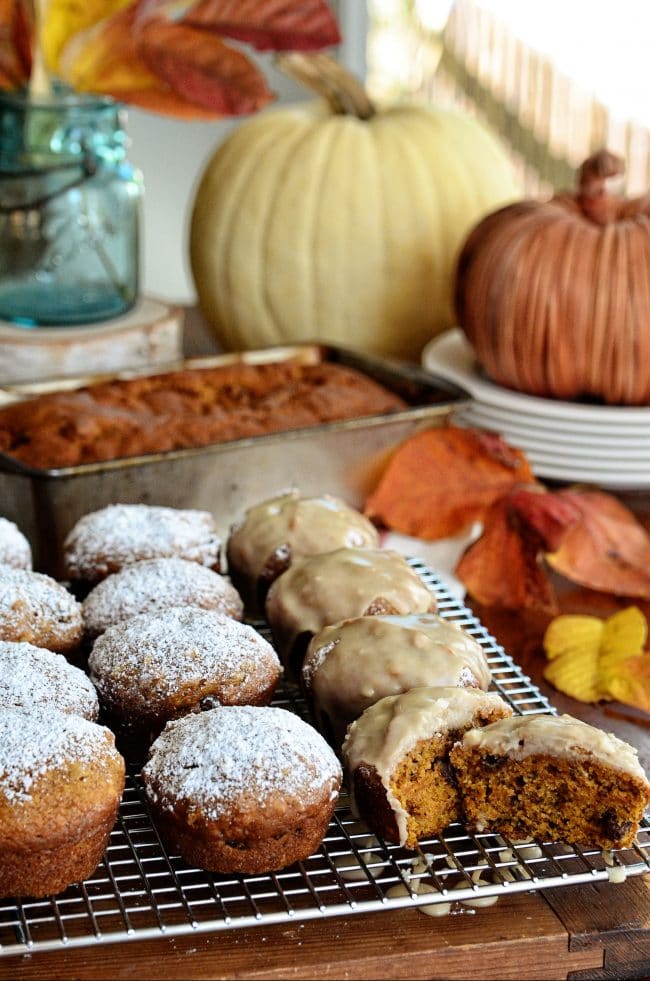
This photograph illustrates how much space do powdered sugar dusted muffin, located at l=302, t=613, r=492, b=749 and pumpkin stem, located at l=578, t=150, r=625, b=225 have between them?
3.32 ft

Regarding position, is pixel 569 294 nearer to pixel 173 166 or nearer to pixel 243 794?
pixel 243 794

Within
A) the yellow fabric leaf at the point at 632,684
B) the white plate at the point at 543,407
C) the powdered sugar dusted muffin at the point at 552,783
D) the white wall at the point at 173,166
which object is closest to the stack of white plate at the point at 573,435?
the white plate at the point at 543,407

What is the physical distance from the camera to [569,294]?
79.3 inches

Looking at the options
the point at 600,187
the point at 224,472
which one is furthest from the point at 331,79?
the point at 224,472

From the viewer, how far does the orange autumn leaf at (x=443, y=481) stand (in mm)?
1924

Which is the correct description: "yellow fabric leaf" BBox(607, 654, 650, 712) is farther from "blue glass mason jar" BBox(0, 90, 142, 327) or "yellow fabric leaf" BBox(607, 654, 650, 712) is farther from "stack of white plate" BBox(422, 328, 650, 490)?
"blue glass mason jar" BBox(0, 90, 142, 327)

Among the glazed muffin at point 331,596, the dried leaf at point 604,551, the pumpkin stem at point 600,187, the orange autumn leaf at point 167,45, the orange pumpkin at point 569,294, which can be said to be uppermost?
the orange autumn leaf at point 167,45

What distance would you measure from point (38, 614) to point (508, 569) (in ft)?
2.36

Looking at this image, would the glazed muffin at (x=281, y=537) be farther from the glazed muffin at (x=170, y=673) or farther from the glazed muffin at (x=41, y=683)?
the glazed muffin at (x=41, y=683)

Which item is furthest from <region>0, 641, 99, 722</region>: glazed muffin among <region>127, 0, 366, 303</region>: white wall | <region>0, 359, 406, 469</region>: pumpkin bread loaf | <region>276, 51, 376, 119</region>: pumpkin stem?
<region>127, 0, 366, 303</region>: white wall

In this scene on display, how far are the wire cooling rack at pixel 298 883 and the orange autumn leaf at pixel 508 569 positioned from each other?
58cm

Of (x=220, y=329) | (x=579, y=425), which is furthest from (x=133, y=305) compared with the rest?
(x=579, y=425)

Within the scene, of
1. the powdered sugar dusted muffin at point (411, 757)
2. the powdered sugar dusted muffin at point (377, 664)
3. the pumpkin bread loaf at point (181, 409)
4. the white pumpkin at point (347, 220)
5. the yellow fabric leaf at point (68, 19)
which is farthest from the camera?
the white pumpkin at point (347, 220)

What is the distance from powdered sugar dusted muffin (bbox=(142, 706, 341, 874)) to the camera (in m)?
1.11
